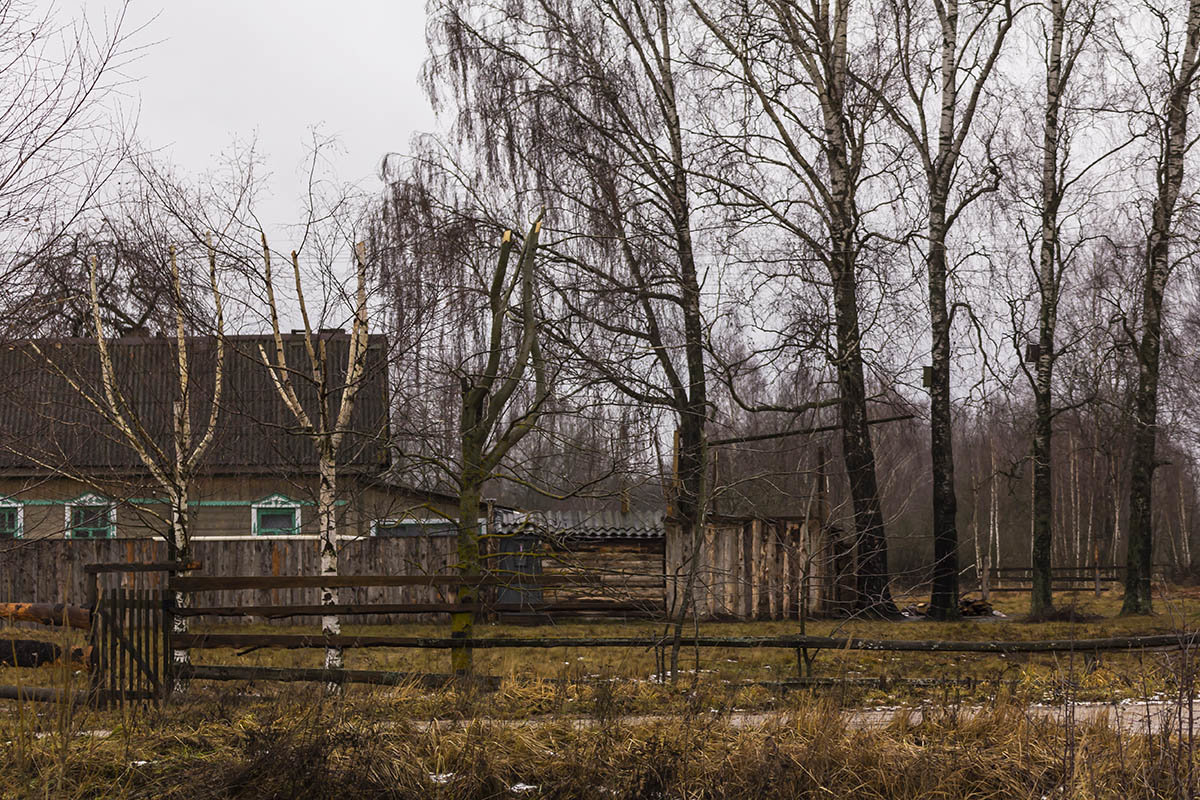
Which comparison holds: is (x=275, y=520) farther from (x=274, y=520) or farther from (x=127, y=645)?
(x=127, y=645)

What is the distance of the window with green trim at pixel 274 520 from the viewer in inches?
882

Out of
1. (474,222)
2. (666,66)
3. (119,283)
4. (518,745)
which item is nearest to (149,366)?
(119,283)

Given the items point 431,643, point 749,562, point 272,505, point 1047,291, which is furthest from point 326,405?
point 1047,291

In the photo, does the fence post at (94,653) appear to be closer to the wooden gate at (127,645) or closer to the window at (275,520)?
the wooden gate at (127,645)

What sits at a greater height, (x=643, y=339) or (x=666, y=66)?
(x=666, y=66)

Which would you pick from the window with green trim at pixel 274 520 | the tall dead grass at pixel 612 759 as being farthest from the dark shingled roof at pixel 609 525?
the tall dead grass at pixel 612 759

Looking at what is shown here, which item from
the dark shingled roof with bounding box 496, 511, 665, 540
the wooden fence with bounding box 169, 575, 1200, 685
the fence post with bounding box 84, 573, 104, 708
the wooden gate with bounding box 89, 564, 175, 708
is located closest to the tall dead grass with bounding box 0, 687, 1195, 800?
the fence post with bounding box 84, 573, 104, 708

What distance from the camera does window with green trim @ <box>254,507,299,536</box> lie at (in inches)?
882

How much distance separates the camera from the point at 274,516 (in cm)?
2269

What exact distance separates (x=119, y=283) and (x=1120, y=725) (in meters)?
26.5

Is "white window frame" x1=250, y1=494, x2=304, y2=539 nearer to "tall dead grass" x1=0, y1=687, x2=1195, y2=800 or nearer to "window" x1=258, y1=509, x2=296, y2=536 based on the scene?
"window" x1=258, y1=509, x2=296, y2=536

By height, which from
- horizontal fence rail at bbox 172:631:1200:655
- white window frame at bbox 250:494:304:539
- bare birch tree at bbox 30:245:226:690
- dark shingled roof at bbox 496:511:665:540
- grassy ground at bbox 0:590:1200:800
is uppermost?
bare birch tree at bbox 30:245:226:690

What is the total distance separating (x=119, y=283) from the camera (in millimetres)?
27984

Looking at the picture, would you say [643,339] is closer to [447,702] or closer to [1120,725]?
[447,702]
